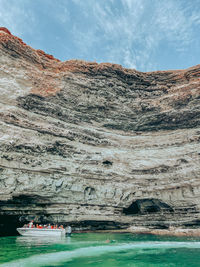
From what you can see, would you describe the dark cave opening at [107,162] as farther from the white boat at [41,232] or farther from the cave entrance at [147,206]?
the white boat at [41,232]

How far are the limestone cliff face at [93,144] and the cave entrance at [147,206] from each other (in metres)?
0.12

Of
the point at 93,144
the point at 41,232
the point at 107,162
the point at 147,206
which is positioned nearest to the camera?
the point at 41,232

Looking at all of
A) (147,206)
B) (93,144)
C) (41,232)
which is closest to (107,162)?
(93,144)

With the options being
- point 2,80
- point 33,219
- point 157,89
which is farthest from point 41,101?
point 157,89

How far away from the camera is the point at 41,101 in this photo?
24.4m

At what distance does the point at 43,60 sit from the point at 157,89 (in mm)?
17766

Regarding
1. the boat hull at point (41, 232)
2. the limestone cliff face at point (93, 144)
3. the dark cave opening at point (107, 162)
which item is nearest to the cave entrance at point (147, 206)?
the limestone cliff face at point (93, 144)

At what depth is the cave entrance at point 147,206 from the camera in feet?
77.2

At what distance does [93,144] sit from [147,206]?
9.84 m

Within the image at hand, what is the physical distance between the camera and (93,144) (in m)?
25.8

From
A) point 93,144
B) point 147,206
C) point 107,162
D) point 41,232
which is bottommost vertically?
point 41,232

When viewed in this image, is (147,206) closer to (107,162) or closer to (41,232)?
(107,162)

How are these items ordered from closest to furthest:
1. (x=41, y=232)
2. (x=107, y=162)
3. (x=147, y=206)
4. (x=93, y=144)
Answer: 1. (x=41, y=232)
2. (x=147, y=206)
3. (x=107, y=162)
4. (x=93, y=144)

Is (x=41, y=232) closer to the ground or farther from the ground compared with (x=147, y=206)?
closer to the ground
